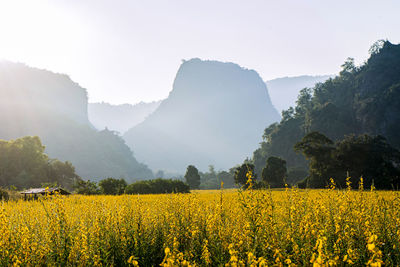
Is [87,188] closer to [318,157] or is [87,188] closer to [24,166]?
[24,166]

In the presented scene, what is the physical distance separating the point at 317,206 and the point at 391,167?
114ft

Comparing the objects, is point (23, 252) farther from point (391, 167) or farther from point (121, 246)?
point (391, 167)

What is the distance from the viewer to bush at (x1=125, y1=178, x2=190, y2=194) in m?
30.7

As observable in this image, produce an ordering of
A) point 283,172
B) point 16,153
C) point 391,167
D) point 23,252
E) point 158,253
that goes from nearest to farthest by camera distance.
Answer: point 23,252 < point 158,253 < point 391,167 < point 283,172 < point 16,153

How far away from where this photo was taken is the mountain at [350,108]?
52.7 meters

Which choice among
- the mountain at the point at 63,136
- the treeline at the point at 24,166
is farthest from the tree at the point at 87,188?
the mountain at the point at 63,136

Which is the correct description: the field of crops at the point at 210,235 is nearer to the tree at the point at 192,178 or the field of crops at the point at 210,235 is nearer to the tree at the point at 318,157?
the tree at the point at 318,157

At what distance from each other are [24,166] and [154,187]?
26404 millimetres

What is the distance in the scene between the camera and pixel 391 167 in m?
32.5

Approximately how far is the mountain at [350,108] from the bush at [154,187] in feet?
135

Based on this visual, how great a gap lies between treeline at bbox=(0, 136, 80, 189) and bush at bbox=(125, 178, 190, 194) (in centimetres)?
1595

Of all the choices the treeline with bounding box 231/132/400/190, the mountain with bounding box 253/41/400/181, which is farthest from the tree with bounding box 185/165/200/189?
the mountain with bounding box 253/41/400/181

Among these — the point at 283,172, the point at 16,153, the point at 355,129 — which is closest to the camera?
the point at 283,172

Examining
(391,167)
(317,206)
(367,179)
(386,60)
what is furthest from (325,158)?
(386,60)
